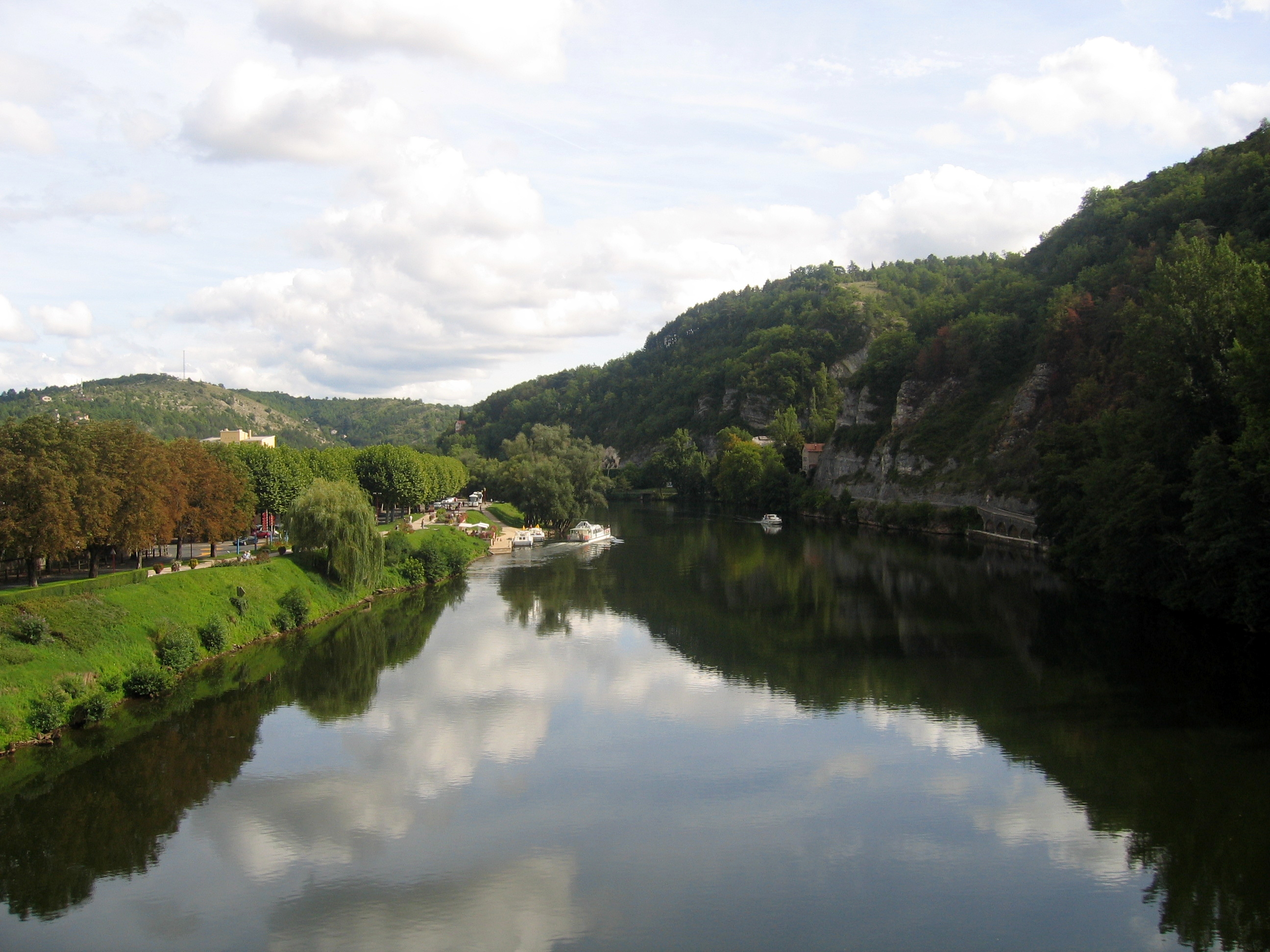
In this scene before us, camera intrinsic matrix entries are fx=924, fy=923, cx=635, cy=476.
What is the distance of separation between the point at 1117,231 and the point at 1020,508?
35.3 m

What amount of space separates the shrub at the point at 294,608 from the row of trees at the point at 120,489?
475 cm

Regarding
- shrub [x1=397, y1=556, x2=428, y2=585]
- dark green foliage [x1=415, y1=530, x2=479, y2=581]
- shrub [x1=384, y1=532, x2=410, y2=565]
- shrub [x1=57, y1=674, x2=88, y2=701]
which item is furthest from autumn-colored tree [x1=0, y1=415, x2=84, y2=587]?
dark green foliage [x1=415, y1=530, x2=479, y2=581]

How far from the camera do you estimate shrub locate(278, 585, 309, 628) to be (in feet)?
115

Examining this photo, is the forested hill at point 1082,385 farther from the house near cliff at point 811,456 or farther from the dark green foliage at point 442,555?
the dark green foliage at point 442,555

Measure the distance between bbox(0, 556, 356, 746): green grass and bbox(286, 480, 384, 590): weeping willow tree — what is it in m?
2.15

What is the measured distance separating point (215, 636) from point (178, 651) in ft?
8.62

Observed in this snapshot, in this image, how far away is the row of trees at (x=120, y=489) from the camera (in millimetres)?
30281

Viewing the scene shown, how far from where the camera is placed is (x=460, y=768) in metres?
20.9

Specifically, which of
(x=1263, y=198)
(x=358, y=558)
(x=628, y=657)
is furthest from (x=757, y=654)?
(x=1263, y=198)

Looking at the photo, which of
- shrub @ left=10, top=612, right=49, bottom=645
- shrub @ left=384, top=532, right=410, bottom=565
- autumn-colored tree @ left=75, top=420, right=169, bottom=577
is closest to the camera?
shrub @ left=10, top=612, right=49, bottom=645

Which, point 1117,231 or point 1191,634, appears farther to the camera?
point 1117,231

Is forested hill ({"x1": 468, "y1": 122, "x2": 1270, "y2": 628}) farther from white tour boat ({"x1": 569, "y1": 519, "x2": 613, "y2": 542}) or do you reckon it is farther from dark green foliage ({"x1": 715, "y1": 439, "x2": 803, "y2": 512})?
white tour boat ({"x1": 569, "y1": 519, "x2": 613, "y2": 542})

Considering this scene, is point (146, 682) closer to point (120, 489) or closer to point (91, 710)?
point (91, 710)

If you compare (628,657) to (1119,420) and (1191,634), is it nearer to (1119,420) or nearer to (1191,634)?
(1191,634)
